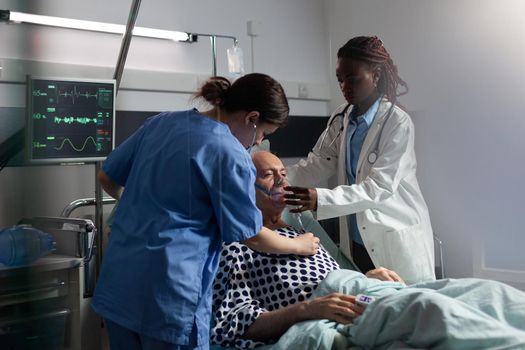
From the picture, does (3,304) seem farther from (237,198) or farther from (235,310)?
(235,310)

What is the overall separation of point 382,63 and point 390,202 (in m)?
0.46

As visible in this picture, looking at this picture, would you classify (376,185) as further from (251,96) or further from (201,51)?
(201,51)

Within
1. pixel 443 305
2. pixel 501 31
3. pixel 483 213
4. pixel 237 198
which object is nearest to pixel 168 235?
pixel 237 198

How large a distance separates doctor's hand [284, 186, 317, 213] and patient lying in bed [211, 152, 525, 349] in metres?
0.04

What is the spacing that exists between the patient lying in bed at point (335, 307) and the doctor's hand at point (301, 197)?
44mm

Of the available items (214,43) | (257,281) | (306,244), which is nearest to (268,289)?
(257,281)

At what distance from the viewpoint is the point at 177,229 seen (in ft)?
3.40

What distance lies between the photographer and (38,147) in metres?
0.44

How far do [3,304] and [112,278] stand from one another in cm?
71

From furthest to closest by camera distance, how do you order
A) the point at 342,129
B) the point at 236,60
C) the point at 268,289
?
the point at 236,60 < the point at 342,129 < the point at 268,289

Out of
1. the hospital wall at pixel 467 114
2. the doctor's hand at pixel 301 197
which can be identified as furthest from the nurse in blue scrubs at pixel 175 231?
the hospital wall at pixel 467 114

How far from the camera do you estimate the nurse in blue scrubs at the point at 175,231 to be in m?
1.02

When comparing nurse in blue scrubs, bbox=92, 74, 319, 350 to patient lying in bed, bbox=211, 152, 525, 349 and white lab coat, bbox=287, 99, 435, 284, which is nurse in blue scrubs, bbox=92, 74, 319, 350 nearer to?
patient lying in bed, bbox=211, 152, 525, 349

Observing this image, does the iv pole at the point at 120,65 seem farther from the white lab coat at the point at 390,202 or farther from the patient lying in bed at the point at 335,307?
the white lab coat at the point at 390,202
